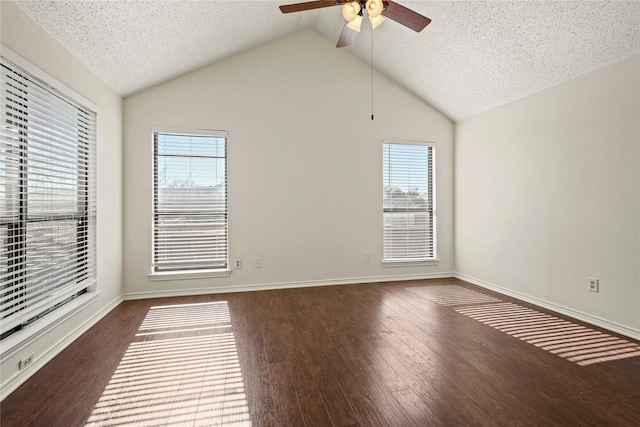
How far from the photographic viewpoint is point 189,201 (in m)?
4.17

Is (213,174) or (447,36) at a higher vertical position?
(447,36)

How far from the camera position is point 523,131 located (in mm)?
3896

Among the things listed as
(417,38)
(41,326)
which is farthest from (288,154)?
(41,326)

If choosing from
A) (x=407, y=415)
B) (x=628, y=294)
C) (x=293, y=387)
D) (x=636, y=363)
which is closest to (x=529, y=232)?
(x=628, y=294)

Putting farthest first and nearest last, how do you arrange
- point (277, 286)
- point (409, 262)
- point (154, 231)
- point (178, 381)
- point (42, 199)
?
point (409, 262), point (277, 286), point (154, 231), point (42, 199), point (178, 381)

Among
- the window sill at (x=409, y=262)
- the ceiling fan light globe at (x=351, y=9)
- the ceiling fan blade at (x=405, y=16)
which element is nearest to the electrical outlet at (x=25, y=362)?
the ceiling fan light globe at (x=351, y=9)

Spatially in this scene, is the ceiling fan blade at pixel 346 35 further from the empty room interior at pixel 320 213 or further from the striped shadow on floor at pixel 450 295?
the striped shadow on floor at pixel 450 295

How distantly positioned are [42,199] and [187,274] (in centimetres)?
197

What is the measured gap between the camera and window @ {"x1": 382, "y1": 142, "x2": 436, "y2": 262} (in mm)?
4902

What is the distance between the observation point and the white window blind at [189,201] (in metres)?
Answer: 4.09

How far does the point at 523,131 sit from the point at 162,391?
4479mm

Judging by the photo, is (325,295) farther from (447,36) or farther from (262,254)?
(447,36)

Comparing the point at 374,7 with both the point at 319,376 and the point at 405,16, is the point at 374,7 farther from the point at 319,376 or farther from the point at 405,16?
the point at 319,376

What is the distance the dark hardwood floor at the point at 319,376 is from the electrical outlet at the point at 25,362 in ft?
0.37
